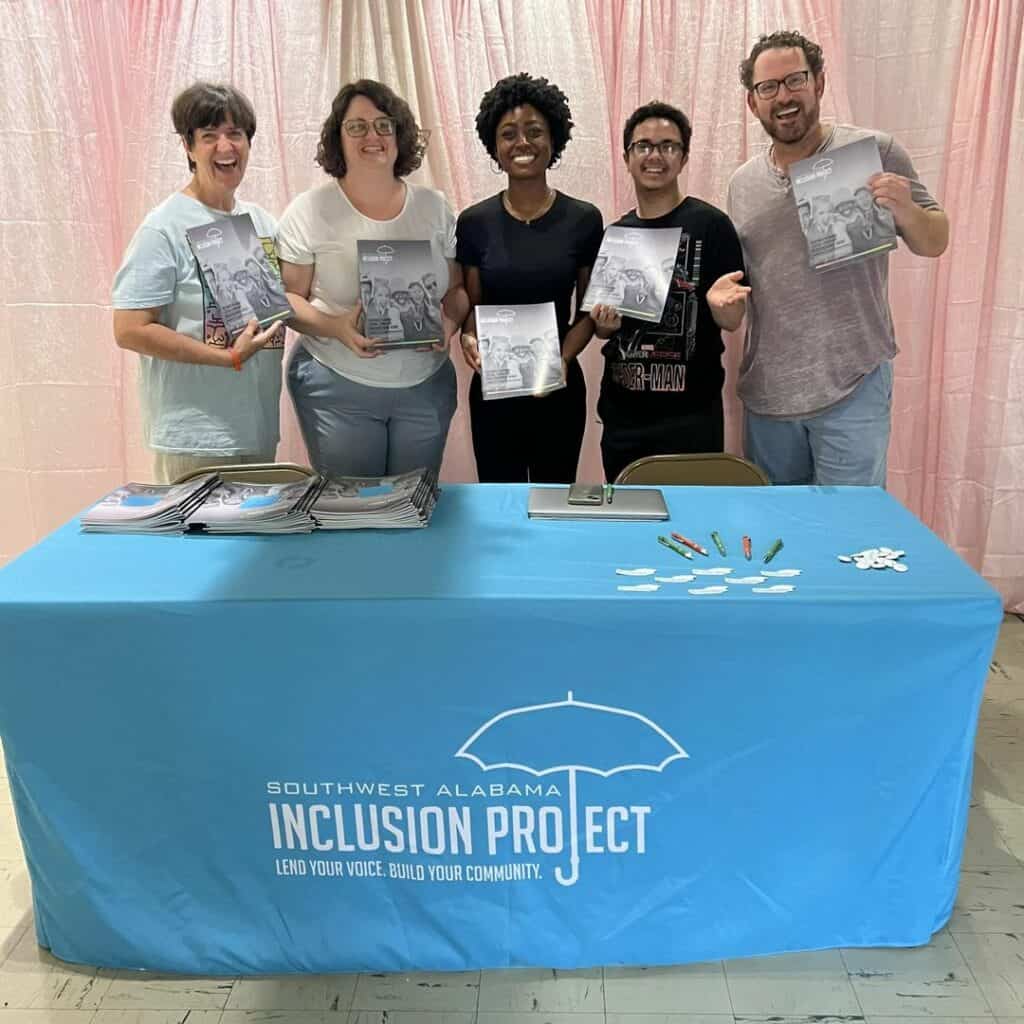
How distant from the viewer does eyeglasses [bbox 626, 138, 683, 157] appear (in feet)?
7.88

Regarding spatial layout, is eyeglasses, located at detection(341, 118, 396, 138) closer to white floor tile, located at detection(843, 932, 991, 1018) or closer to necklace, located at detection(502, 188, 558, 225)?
necklace, located at detection(502, 188, 558, 225)

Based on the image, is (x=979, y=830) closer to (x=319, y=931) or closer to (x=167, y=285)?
(x=319, y=931)

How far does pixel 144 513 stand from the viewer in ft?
5.90

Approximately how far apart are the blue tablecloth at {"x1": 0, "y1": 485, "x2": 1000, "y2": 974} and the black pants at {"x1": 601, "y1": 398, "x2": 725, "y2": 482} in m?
0.87

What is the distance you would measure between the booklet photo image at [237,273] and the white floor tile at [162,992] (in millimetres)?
1403

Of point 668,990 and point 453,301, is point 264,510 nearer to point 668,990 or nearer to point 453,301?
point 453,301

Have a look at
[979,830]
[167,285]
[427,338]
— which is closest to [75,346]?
[167,285]

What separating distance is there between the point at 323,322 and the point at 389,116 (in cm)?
53

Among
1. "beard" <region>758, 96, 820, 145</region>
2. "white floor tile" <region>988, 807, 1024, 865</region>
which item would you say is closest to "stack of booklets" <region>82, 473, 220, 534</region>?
"beard" <region>758, 96, 820, 145</region>

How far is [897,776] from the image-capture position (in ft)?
5.15

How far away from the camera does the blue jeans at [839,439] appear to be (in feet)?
8.03

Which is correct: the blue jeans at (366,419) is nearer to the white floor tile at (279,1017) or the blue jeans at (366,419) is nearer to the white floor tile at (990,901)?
the white floor tile at (279,1017)

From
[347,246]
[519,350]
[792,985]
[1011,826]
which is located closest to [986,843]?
[1011,826]

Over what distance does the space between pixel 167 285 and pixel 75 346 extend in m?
1.03
